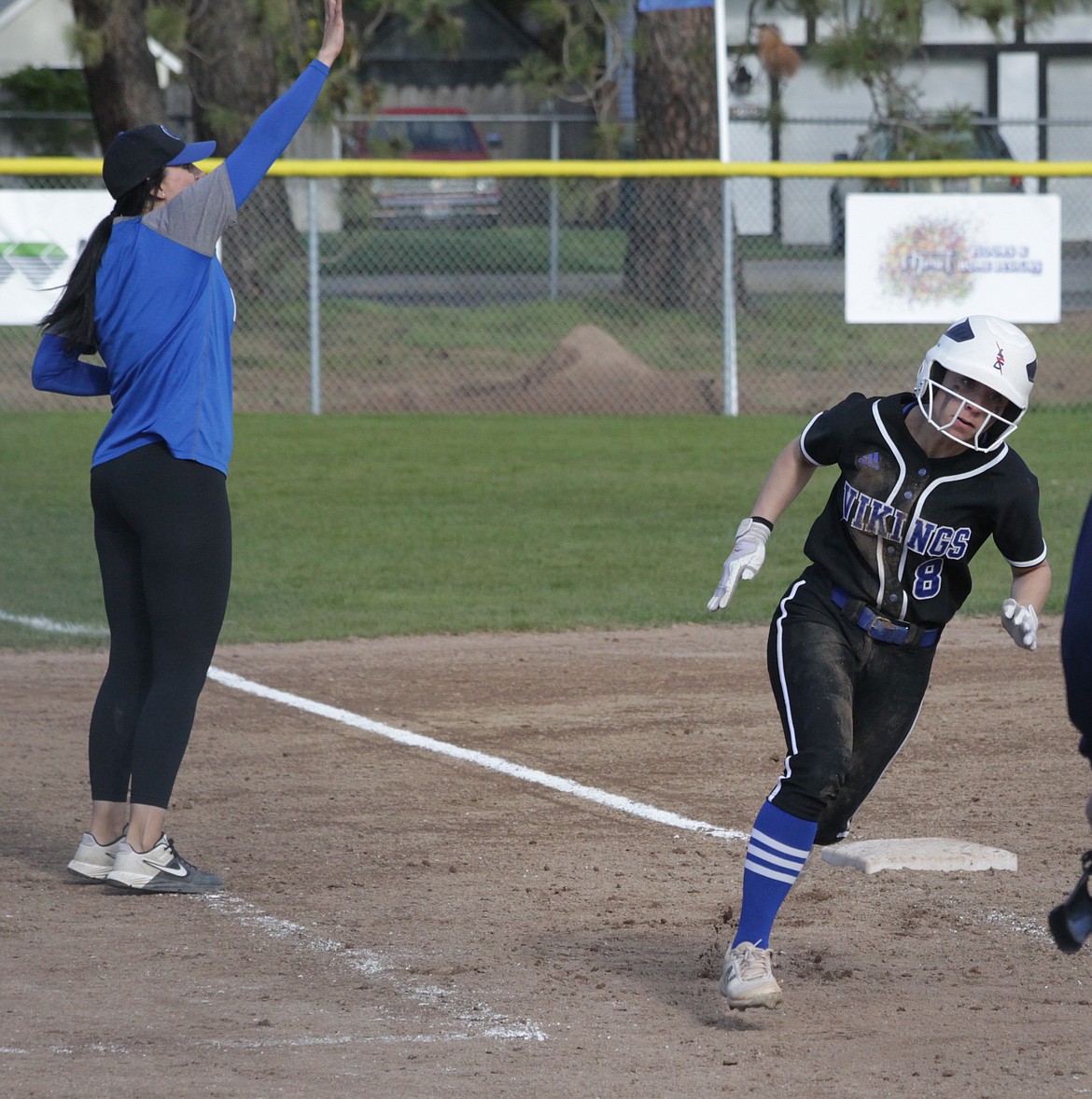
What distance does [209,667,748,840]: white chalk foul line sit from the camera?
5895 mm

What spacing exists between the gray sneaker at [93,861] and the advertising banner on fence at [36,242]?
10477 mm

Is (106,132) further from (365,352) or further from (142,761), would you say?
(142,761)

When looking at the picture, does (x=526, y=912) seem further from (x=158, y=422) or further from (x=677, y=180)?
(x=677, y=180)

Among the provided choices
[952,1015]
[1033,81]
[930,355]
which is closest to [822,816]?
[952,1015]

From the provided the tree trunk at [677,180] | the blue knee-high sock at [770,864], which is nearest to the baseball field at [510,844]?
the blue knee-high sock at [770,864]

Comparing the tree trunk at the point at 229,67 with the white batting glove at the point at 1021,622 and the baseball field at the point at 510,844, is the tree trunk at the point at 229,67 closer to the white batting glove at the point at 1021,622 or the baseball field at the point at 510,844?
the baseball field at the point at 510,844

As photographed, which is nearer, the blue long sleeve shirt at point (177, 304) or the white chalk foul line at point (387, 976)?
the white chalk foul line at point (387, 976)

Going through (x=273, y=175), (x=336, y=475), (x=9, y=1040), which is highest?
(x=273, y=175)

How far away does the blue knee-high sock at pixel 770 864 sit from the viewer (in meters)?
4.12

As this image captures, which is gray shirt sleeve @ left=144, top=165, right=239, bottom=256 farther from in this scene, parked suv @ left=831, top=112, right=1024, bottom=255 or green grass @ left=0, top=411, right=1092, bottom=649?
parked suv @ left=831, top=112, right=1024, bottom=255

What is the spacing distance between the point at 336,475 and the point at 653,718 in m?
6.45

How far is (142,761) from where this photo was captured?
5.03 m

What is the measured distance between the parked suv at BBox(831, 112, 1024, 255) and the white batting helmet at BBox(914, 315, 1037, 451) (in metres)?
12.6

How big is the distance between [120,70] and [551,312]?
5.44 metres
